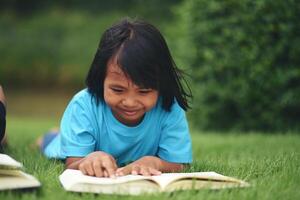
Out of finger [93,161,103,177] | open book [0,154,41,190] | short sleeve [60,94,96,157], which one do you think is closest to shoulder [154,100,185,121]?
short sleeve [60,94,96,157]

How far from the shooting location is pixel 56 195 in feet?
8.18

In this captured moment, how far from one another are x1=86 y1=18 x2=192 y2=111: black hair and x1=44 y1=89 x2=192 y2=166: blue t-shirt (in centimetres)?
11

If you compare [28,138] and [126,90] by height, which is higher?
[126,90]

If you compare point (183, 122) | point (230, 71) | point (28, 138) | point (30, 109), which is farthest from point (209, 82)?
point (30, 109)

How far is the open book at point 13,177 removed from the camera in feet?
8.10

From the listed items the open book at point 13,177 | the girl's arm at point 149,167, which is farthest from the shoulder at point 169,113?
the open book at point 13,177

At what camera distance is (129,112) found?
327cm

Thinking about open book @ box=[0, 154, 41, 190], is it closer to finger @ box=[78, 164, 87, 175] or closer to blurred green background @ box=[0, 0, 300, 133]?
finger @ box=[78, 164, 87, 175]

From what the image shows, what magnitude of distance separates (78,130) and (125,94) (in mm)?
467

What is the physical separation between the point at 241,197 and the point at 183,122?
1.14m

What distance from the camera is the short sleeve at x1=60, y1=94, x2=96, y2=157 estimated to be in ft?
11.0

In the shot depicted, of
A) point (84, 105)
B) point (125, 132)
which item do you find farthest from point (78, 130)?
point (125, 132)

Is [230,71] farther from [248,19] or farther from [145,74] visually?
Answer: [145,74]

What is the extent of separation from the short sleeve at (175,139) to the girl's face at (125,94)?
35 centimetres
